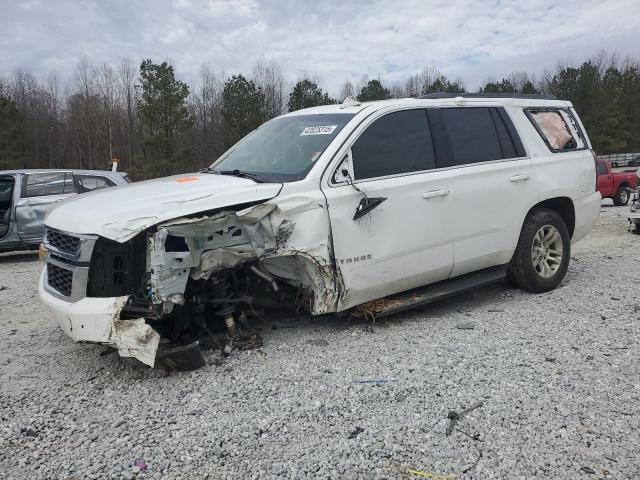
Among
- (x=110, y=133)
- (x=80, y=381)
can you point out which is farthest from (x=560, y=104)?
(x=110, y=133)

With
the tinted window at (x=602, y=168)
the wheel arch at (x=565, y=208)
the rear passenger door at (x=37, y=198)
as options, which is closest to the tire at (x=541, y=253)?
the wheel arch at (x=565, y=208)

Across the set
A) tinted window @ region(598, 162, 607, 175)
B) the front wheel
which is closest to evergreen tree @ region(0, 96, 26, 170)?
tinted window @ region(598, 162, 607, 175)

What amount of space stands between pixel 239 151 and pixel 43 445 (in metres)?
3.00

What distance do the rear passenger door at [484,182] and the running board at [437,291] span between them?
0.31ft

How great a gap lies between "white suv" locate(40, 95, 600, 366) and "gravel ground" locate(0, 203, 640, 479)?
37 centimetres

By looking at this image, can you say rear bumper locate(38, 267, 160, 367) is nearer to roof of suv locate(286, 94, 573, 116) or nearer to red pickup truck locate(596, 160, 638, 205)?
roof of suv locate(286, 94, 573, 116)

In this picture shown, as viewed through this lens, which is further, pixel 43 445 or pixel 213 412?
pixel 213 412

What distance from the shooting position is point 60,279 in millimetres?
3650

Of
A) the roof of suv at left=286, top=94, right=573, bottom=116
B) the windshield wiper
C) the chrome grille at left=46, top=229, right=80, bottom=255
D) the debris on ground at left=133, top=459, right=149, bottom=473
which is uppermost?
the roof of suv at left=286, top=94, right=573, bottom=116

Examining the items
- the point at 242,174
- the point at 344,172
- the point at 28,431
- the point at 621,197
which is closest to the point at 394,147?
the point at 344,172

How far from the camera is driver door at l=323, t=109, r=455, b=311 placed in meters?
4.00

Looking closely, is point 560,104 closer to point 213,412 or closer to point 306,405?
point 306,405

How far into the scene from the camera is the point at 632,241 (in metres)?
8.80

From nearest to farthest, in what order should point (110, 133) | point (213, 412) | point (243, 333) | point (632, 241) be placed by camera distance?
point (213, 412), point (243, 333), point (632, 241), point (110, 133)
